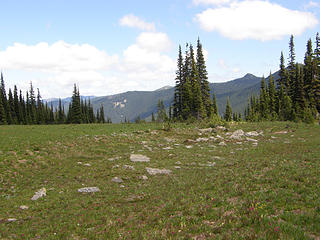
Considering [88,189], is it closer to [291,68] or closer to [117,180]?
[117,180]

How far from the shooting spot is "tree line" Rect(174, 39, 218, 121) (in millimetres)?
63844

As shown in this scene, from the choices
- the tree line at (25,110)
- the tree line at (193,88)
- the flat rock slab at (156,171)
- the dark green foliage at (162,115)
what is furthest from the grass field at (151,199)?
the tree line at (25,110)

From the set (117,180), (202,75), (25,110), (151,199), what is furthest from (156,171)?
(25,110)

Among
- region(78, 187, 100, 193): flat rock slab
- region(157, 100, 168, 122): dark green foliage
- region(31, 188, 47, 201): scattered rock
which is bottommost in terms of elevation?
region(78, 187, 100, 193): flat rock slab

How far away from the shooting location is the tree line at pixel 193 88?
63844 mm

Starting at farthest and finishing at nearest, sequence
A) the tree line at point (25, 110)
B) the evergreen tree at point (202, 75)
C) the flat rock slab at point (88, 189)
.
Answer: the tree line at point (25, 110) < the evergreen tree at point (202, 75) < the flat rock slab at point (88, 189)

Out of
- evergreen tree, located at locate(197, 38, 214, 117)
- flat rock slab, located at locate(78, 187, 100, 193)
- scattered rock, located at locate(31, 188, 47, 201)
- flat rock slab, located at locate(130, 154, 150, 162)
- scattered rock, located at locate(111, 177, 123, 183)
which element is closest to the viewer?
scattered rock, located at locate(31, 188, 47, 201)

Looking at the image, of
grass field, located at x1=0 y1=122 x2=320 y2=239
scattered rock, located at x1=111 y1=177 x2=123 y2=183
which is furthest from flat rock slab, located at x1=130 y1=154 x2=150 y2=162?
scattered rock, located at x1=111 y1=177 x2=123 y2=183

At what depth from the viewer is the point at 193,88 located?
6531 centimetres

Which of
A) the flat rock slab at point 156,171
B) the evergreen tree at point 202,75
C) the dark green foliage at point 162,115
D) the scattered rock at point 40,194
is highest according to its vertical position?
the evergreen tree at point 202,75

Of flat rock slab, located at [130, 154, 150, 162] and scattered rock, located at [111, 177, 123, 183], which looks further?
flat rock slab, located at [130, 154, 150, 162]

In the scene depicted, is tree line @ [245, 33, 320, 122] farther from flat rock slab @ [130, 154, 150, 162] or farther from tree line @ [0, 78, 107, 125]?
tree line @ [0, 78, 107, 125]

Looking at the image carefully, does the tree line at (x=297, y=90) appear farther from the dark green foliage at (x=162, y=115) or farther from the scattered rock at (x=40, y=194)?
the scattered rock at (x=40, y=194)

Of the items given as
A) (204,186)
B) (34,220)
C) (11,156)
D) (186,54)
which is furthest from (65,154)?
(186,54)
